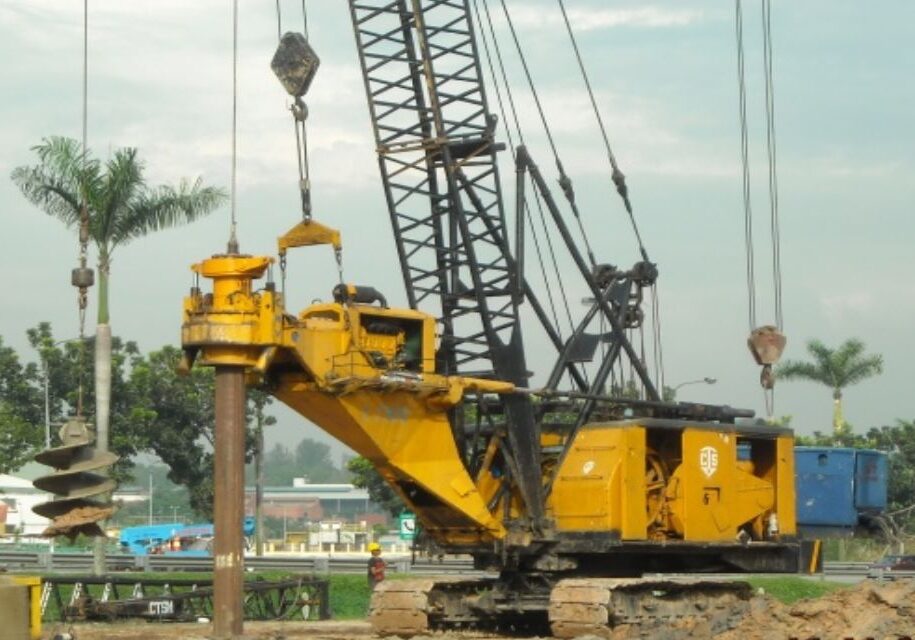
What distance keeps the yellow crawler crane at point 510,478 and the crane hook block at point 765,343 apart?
187cm

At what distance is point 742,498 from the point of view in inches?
1071

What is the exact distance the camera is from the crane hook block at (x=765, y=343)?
29547 millimetres

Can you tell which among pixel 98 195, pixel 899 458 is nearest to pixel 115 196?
pixel 98 195

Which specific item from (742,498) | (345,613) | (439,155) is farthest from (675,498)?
(345,613)

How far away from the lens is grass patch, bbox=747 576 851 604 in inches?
1794

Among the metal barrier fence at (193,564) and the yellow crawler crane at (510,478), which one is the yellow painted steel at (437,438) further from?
the metal barrier fence at (193,564)

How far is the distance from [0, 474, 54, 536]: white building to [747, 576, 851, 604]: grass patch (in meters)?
62.7

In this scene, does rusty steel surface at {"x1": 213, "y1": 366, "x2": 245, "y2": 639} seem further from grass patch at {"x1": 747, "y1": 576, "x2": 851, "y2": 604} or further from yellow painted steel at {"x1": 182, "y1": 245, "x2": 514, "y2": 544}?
grass patch at {"x1": 747, "y1": 576, "x2": 851, "y2": 604}

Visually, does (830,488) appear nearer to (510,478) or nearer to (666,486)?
(666,486)

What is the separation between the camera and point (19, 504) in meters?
116

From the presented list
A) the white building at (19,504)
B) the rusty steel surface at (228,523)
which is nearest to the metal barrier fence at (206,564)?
the rusty steel surface at (228,523)

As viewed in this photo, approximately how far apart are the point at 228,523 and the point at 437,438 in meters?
4.10

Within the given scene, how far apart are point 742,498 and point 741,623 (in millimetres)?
2145

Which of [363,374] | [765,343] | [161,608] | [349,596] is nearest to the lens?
[363,374]
